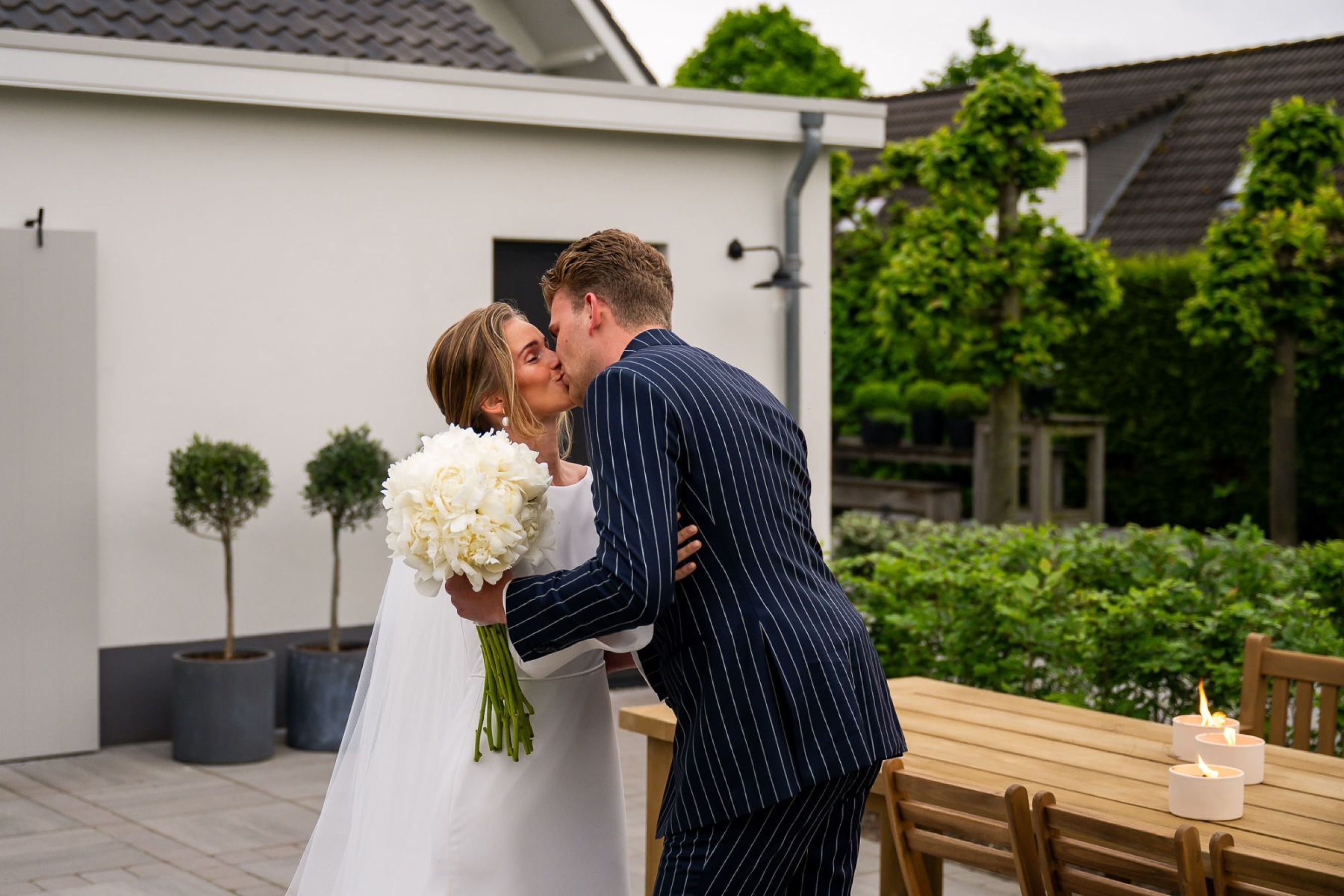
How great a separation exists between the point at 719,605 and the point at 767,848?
432 mm

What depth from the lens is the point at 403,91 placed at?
26.2ft

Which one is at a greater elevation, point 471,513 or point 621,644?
point 471,513

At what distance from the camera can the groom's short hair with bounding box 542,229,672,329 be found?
267cm

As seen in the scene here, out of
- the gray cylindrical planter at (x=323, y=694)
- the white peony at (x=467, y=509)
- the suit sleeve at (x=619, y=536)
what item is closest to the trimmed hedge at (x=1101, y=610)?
the gray cylindrical planter at (x=323, y=694)

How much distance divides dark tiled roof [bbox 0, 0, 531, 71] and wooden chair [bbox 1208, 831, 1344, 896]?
6882 mm

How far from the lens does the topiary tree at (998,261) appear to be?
12.5 metres

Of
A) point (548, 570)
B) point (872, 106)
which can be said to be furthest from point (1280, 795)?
point (872, 106)

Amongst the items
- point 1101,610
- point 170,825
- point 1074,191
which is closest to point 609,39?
point 1101,610

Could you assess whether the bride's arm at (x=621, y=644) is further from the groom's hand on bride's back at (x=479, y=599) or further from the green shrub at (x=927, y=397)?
the green shrub at (x=927, y=397)

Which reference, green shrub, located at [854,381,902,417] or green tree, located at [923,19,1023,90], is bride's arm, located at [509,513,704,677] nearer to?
green shrub, located at [854,381,902,417]

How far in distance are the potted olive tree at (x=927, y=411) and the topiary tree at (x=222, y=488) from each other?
11464 mm

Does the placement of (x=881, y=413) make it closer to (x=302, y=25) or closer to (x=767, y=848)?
(x=302, y=25)

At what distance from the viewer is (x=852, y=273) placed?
1692cm

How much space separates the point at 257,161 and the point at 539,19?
4161 millimetres
